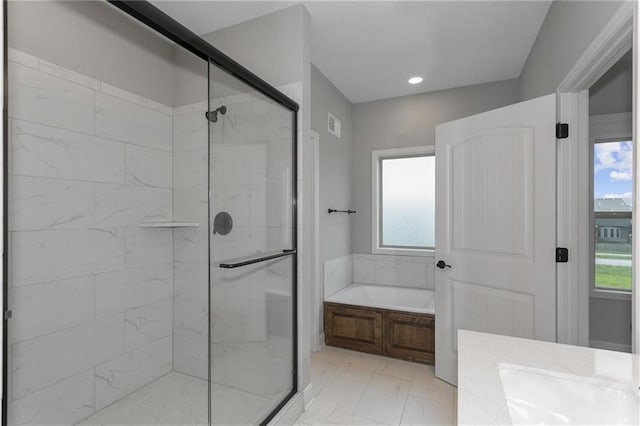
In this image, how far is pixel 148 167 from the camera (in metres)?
2.23

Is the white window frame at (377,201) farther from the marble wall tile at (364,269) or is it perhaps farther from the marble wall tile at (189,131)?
the marble wall tile at (189,131)

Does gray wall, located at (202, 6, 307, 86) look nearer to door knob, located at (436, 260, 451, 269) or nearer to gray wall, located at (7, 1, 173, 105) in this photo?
gray wall, located at (7, 1, 173, 105)

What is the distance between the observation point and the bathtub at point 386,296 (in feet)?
10.1

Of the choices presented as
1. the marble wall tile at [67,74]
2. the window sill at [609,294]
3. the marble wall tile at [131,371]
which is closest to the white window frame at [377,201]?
the window sill at [609,294]

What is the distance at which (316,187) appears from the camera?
2.88m

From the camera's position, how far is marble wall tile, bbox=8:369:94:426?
5.11 ft

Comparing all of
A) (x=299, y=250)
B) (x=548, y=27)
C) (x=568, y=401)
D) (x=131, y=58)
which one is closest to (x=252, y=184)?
(x=299, y=250)

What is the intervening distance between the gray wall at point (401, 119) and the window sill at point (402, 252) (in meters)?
0.11

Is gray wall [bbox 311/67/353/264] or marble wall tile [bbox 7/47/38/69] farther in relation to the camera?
gray wall [bbox 311/67/353/264]

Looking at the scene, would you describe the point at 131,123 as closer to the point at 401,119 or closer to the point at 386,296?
the point at 401,119

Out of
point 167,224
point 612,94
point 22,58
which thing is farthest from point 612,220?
point 22,58

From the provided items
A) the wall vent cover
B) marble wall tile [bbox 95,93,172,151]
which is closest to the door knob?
the wall vent cover

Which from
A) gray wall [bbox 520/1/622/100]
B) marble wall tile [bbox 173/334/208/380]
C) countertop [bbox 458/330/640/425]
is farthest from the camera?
marble wall tile [bbox 173/334/208/380]

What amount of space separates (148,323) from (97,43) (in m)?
Answer: 1.80
